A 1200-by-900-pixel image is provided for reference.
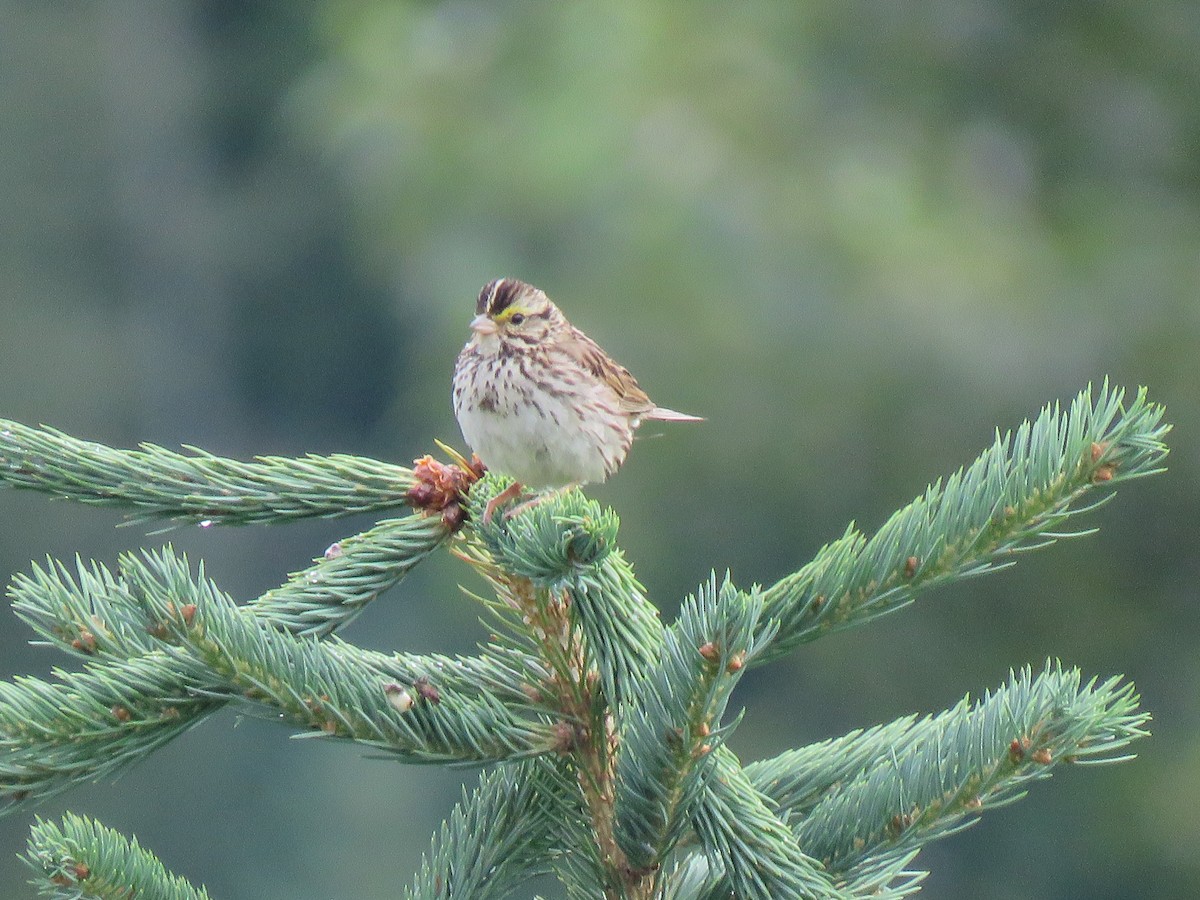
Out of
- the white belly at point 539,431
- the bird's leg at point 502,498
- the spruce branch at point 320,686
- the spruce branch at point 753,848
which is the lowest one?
the spruce branch at point 753,848

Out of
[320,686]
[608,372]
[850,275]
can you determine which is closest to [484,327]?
[608,372]

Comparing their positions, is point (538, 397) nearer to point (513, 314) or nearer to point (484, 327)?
point (484, 327)

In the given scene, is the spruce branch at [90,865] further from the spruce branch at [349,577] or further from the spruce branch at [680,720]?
the spruce branch at [680,720]

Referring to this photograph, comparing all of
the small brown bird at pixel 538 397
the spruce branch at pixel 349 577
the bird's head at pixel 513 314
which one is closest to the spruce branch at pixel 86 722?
the spruce branch at pixel 349 577

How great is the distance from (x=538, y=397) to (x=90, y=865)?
199 centimetres

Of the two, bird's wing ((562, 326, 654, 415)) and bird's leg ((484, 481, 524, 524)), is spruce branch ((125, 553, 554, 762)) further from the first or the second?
bird's wing ((562, 326, 654, 415))

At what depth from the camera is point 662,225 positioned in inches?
428

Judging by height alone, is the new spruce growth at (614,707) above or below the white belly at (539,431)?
below

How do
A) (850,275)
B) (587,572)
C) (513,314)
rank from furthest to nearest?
(850,275) < (513,314) < (587,572)

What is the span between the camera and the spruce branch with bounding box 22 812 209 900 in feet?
5.90

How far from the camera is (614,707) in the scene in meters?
2.04

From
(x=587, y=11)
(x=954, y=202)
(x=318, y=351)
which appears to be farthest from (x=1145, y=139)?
(x=318, y=351)

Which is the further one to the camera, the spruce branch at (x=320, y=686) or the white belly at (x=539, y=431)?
the white belly at (x=539, y=431)

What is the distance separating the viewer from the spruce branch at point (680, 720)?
1627mm
